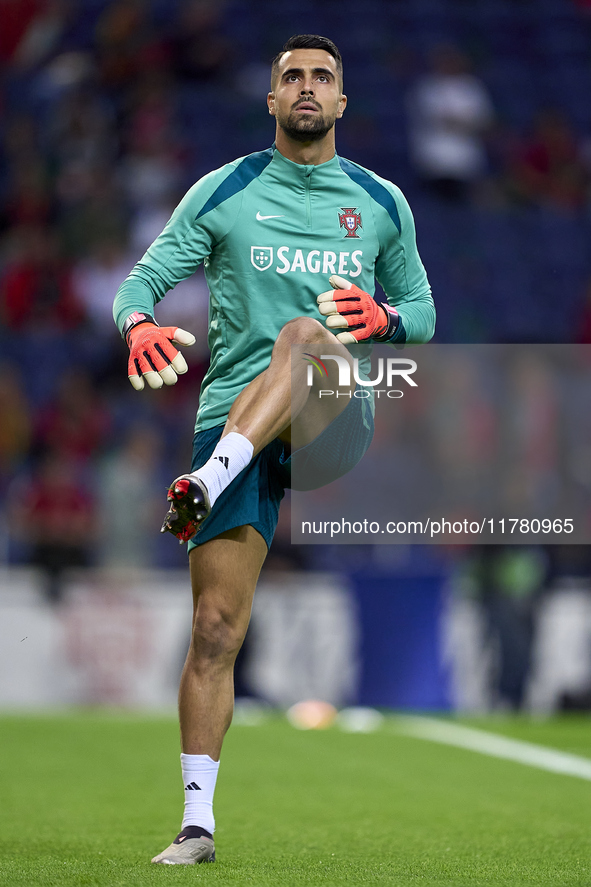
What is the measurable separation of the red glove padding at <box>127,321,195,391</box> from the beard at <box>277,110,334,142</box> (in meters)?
0.78

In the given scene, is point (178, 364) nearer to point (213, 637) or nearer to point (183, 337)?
point (183, 337)

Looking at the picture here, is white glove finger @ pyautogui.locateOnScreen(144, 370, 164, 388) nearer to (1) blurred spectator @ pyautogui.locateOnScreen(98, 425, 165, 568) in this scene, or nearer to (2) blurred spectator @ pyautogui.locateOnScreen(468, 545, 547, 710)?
(1) blurred spectator @ pyautogui.locateOnScreen(98, 425, 165, 568)

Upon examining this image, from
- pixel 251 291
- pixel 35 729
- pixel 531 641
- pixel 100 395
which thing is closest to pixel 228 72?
pixel 100 395

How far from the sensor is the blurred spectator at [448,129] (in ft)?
40.2

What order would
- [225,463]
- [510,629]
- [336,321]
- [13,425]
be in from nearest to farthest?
[225,463] < [336,321] < [510,629] < [13,425]

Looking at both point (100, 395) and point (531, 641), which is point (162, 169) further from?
point (531, 641)

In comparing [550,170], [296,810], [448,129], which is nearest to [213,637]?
[296,810]

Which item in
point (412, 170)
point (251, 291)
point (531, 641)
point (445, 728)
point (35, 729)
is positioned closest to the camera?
point (251, 291)

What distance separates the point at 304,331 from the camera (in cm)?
347

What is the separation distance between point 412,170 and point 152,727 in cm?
694

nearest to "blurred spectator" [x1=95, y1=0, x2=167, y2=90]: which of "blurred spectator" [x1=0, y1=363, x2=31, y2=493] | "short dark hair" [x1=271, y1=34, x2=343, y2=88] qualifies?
"blurred spectator" [x1=0, y1=363, x2=31, y2=493]

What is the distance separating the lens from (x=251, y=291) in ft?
12.1

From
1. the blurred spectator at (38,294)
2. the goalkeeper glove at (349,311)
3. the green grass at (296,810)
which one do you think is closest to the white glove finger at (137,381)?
the goalkeeper glove at (349,311)

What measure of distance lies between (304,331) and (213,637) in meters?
0.90
